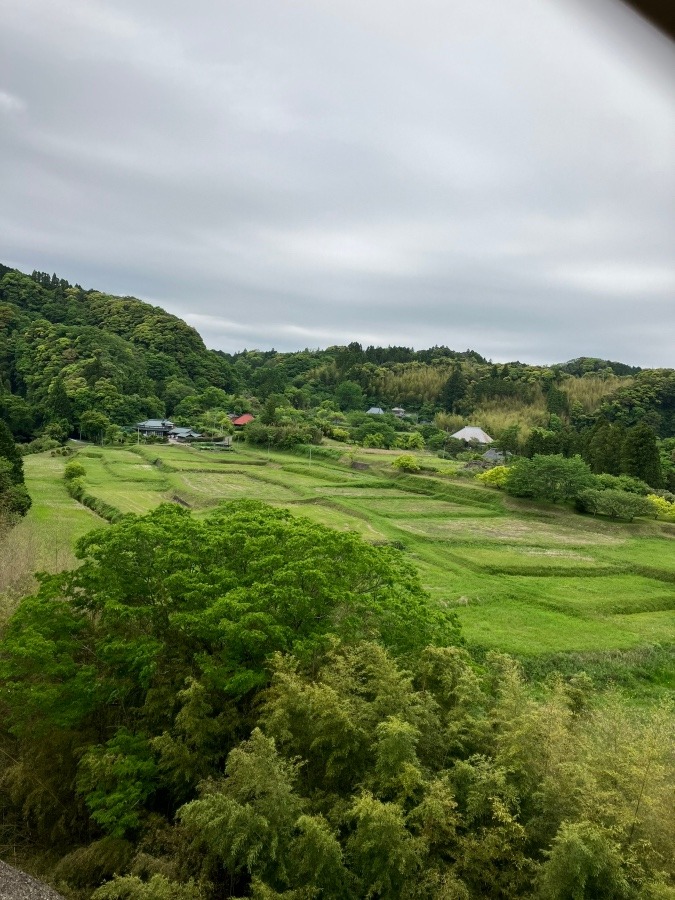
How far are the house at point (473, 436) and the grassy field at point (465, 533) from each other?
18.9 metres

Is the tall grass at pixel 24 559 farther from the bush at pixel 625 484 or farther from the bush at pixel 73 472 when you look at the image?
the bush at pixel 625 484

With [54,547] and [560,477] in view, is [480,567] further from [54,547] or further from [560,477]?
[54,547]

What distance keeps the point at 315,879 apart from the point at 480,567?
18.0 m

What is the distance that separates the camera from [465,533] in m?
28.8

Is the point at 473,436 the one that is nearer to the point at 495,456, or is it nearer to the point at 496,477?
the point at 495,456

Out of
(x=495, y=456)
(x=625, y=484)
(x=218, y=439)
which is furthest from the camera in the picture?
(x=218, y=439)

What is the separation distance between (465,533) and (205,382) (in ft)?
194

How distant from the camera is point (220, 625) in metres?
8.63

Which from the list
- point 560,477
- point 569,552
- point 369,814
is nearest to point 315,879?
point 369,814

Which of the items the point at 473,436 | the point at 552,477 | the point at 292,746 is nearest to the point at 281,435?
the point at 473,436

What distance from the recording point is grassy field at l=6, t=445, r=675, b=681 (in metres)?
17.6

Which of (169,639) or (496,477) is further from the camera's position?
(496,477)

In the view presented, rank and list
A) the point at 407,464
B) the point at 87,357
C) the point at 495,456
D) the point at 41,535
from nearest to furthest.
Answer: the point at 41,535
the point at 407,464
the point at 495,456
the point at 87,357

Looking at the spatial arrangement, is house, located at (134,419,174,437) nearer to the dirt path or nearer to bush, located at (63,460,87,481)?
bush, located at (63,460,87,481)
